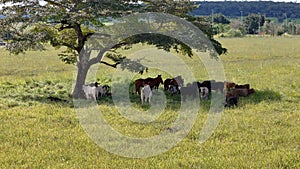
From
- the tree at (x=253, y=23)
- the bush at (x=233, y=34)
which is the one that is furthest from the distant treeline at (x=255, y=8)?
the bush at (x=233, y=34)

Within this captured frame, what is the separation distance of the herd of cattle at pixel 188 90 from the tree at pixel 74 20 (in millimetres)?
899

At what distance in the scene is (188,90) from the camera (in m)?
13.4

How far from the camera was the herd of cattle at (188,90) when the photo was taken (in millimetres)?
12547

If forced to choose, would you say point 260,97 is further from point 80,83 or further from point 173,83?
point 80,83

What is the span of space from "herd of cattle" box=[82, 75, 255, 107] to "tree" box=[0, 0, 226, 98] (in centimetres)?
90

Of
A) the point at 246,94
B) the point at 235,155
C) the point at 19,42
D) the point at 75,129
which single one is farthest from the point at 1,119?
the point at 246,94

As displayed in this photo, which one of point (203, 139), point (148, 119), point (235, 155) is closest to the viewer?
point (235, 155)

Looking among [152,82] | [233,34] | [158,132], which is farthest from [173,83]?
[233,34]

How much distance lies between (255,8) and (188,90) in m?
169

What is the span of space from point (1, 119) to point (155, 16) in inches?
242

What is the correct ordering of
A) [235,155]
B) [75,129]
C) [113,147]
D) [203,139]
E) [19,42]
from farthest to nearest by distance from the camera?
[19,42]
[75,129]
[203,139]
[113,147]
[235,155]

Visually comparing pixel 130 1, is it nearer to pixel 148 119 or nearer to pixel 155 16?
pixel 155 16

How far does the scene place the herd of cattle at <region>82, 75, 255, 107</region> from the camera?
41.2ft

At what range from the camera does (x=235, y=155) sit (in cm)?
762
